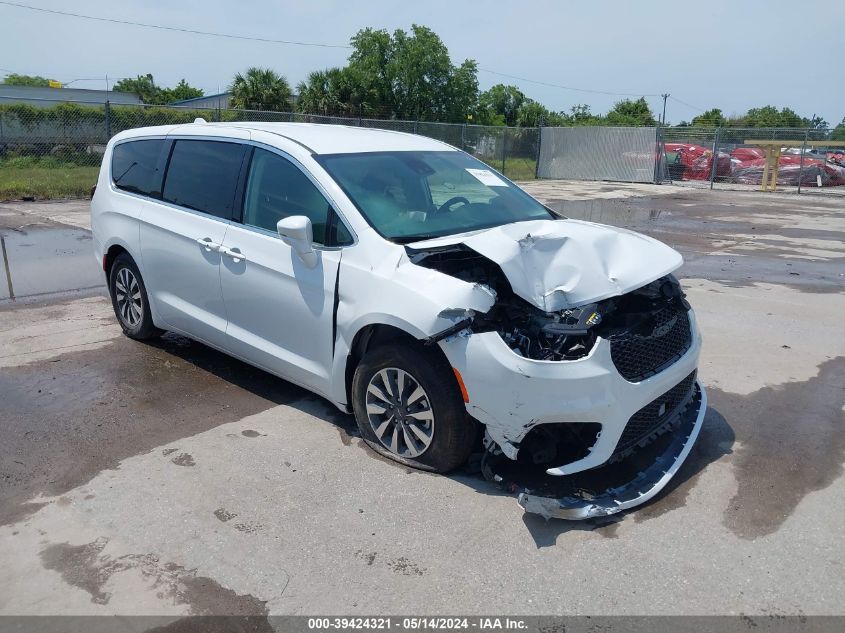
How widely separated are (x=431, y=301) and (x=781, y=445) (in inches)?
96.9

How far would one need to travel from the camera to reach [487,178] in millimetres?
5277

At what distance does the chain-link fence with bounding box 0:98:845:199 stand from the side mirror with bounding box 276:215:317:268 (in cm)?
1500

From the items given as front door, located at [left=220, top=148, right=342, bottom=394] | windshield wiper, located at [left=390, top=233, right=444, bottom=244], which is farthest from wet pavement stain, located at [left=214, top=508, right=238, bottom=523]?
windshield wiper, located at [left=390, top=233, right=444, bottom=244]

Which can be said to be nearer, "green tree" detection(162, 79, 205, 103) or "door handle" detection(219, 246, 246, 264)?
"door handle" detection(219, 246, 246, 264)

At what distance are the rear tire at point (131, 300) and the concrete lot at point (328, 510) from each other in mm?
165

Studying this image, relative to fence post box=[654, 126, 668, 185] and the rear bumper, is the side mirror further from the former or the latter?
fence post box=[654, 126, 668, 185]

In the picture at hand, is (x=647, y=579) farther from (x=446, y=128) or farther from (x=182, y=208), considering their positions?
(x=446, y=128)

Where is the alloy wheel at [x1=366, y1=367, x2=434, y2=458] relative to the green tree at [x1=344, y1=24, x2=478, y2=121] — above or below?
below

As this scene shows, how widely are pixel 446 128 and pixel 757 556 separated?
24816mm

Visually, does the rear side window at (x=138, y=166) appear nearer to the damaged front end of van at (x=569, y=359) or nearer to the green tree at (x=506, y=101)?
the damaged front end of van at (x=569, y=359)

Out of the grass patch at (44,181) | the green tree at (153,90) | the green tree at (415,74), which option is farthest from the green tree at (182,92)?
the grass patch at (44,181)

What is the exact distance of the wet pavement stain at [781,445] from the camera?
3703 mm

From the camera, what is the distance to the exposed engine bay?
3.57 metres

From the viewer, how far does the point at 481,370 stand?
11.5ft
